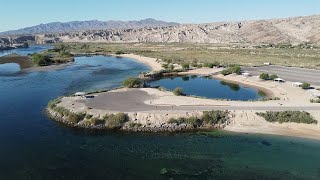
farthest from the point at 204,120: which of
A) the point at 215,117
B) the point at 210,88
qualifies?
the point at 210,88

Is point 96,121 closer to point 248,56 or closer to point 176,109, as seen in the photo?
point 176,109

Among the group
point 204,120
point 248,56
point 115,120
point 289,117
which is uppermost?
point 248,56

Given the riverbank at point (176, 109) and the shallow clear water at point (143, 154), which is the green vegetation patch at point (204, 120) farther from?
the shallow clear water at point (143, 154)

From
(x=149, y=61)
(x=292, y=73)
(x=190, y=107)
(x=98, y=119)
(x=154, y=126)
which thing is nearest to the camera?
(x=154, y=126)

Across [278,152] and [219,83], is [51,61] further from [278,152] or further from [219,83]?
[278,152]

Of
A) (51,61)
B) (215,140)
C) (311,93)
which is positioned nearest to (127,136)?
(215,140)

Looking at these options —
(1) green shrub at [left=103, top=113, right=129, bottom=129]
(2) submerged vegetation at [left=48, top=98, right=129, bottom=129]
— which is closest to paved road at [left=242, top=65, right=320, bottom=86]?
(1) green shrub at [left=103, top=113, right=129, bottom=129]

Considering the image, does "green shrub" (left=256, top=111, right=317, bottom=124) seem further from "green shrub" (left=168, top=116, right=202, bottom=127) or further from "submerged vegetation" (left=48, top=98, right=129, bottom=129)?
"submerged vegetation" (left=48, top=98, right=129, bottom=129)
